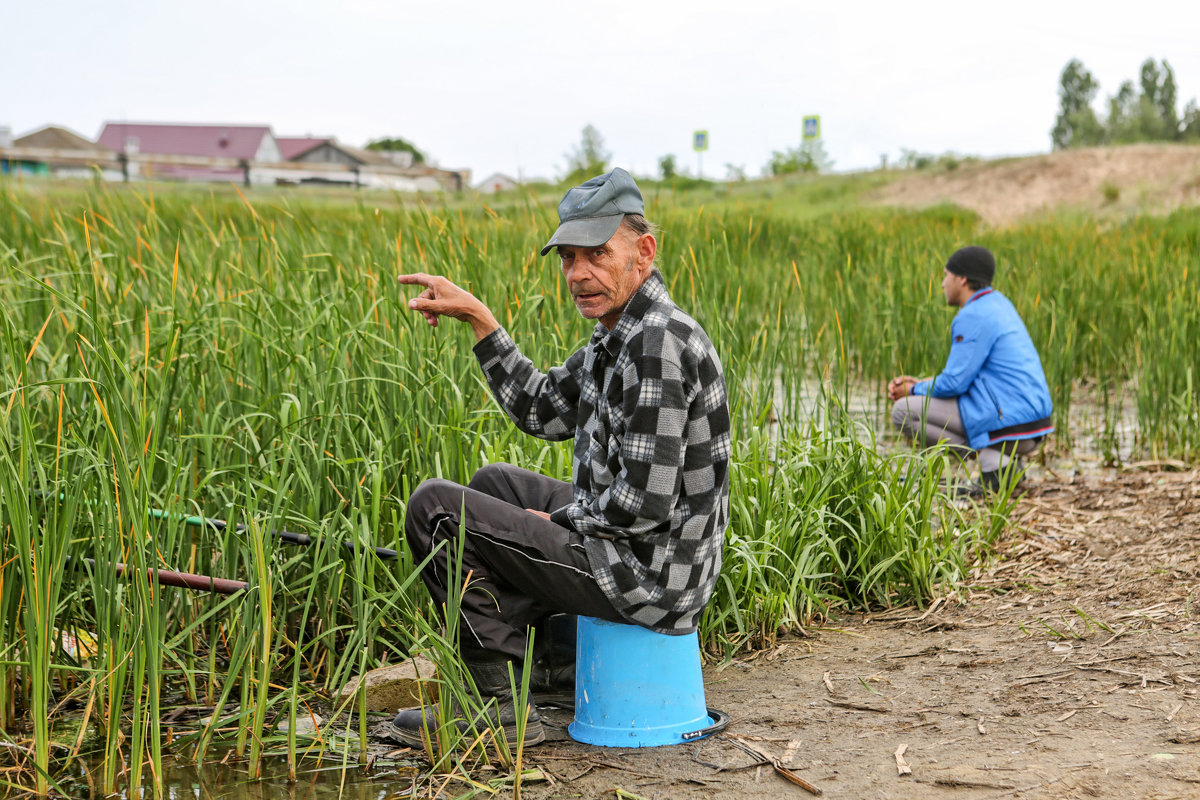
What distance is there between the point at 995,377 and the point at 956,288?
1.61 ft

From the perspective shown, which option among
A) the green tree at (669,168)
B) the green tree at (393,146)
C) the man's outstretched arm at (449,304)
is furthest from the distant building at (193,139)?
the man's outstretched arm at (449,304)

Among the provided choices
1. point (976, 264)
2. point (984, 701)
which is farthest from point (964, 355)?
point (984, 701)

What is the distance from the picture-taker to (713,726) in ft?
8.05

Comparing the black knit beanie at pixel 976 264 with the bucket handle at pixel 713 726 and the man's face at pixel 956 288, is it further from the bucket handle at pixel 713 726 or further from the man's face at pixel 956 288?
the bucket handle at pixel 713 726

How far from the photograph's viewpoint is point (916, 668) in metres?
2.85

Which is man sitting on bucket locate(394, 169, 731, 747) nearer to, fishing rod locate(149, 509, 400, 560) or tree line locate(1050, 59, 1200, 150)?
fishing rod locate(149, 509, 400, 560)

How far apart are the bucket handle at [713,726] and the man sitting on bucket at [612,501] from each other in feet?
0.78

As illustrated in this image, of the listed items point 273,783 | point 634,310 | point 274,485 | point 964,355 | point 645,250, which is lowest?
point 273,783

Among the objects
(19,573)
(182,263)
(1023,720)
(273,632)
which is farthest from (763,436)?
(182,263)

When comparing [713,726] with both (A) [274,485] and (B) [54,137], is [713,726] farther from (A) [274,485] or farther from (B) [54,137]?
(B) [54,137]

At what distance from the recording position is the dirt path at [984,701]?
216cm

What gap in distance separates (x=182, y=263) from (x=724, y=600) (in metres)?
2.85

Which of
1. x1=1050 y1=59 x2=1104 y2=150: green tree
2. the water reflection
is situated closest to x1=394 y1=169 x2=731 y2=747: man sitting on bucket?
the water reflection

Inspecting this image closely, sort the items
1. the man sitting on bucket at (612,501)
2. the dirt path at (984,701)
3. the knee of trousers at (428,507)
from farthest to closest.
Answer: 1. the knee of trousers at (428,507)
2. the man sitting on bucket at (612,501)
3. the dirt path at (984,701)
